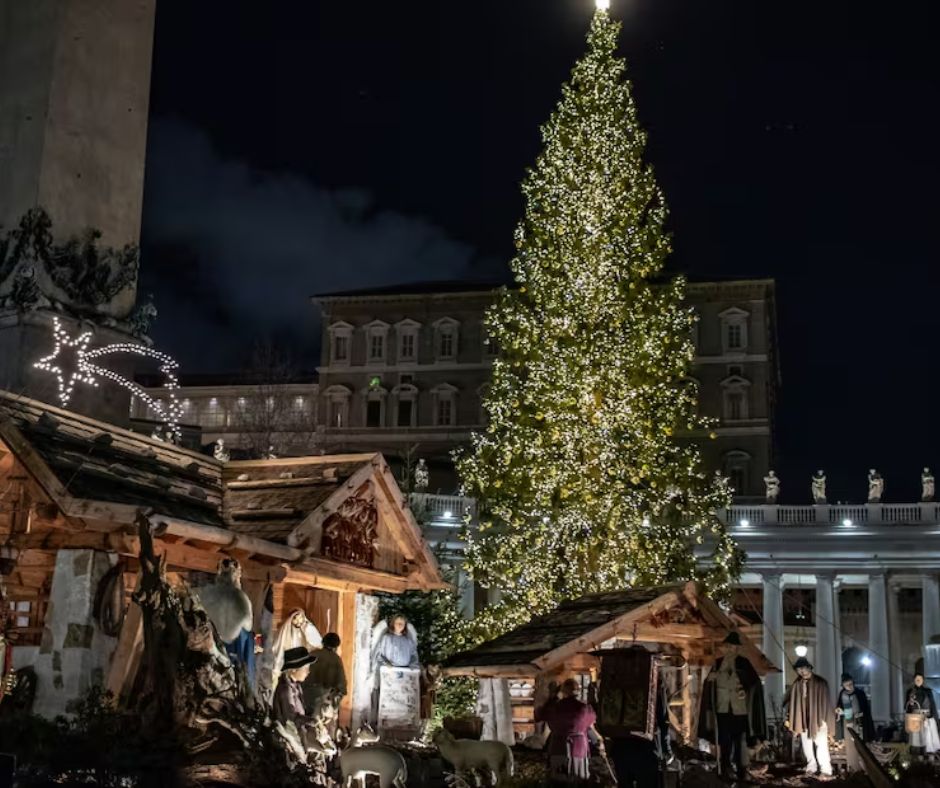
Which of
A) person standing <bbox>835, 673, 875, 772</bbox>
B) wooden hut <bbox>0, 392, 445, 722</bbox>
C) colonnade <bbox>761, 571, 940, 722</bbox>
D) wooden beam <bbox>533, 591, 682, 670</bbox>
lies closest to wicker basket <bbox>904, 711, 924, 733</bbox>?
person standing <bbox>835, 673, 875, 772</bbox>

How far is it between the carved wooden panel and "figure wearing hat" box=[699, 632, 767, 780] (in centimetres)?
473

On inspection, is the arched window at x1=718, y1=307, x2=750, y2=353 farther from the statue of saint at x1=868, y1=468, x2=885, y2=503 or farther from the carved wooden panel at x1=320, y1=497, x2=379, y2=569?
the carved wooden panel at x1=320, y1=497, x2=379, y2=569

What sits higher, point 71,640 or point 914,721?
point 71,640

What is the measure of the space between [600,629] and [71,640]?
22.8ft

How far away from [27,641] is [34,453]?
2122mm

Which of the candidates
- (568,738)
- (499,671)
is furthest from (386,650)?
(568,738)

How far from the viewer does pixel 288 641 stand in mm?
14797

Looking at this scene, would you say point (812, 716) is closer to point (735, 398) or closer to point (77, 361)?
point (77, 361)

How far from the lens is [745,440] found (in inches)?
2790

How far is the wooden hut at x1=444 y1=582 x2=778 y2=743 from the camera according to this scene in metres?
15.8

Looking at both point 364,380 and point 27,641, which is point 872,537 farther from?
point 27,641

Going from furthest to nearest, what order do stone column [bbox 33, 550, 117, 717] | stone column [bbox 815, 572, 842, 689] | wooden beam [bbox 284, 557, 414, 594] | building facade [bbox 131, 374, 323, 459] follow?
building facade [bbox 131, 374, 323, 459] < stone column [bbox 815, 572, 842, 689] < wooden beam [bbox 284, 557, 414, 594] < stone column [bbox 33, 550, 117, 717]

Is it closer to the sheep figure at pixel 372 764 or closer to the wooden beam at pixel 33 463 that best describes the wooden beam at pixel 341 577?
the sheep figure at pixel 372 764

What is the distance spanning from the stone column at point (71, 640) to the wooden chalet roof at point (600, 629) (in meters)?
5.70
